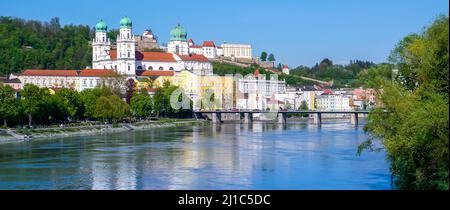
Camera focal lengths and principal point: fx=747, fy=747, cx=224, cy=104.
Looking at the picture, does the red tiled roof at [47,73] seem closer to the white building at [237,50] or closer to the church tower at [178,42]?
the church tower at [178,42]

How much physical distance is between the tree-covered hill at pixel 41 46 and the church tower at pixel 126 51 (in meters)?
8.95

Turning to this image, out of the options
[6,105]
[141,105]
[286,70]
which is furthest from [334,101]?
[6,105]

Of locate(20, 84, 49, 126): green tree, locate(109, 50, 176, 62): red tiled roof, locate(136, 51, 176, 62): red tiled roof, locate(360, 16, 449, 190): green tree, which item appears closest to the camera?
locate(360, 16, 449, 190): green tree

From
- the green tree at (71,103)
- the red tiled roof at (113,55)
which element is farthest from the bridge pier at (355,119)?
the red tiled roof at (113,55)

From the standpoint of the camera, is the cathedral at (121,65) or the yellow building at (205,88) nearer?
the cathedral at (121,65)

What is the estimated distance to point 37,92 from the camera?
38594mm

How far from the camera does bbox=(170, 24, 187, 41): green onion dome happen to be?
8044cm

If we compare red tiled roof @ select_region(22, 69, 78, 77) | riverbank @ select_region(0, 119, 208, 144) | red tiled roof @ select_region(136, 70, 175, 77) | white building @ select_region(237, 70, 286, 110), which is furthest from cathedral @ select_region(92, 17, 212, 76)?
riverbank @ select_region(0, 119, 208, 144)

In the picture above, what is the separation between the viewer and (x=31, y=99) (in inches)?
1462

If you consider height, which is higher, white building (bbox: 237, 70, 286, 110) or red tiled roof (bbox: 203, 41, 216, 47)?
red tiled roof (bbox: 203, 41, 216, 47)

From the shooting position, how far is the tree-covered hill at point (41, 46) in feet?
234

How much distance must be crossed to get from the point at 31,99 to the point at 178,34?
1744 inches

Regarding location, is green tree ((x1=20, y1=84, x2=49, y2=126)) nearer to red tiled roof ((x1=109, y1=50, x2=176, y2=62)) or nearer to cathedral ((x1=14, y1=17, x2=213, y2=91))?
cathedral ((x1=14, y1=17, x2=213, y2=91))

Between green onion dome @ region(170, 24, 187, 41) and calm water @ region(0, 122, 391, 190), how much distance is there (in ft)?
162
